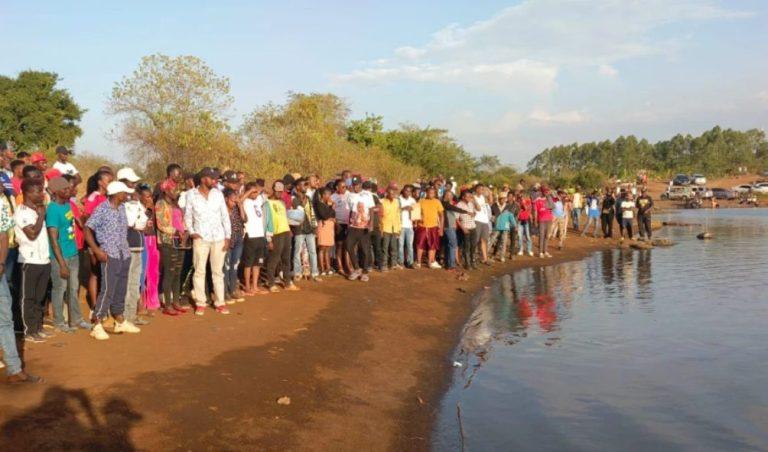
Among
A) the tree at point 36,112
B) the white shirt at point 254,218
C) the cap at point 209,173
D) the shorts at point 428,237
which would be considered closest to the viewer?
the cap at point 209,173

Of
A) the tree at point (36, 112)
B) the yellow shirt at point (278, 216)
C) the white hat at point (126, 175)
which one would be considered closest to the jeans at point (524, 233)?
the yellow shirt at point (278, 216)

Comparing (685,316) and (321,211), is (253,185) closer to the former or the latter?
(321,211)

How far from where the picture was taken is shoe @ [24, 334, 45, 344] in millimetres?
7305

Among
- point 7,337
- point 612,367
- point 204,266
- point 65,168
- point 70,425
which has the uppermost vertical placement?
point 65,168

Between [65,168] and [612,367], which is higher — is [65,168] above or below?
above

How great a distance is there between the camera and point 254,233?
1065 cm

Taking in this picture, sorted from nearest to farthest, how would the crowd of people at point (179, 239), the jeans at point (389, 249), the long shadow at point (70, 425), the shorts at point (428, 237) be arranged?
1. the long shadow at point (70, 425)
2. the crowd of people at point (179, 239)
3. the jeans at point (389, 249)
4. the shorts at point (428, 237)

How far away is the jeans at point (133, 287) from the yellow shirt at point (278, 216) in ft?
10.3

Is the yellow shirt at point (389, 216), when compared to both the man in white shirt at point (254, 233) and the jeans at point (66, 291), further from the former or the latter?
the jeans at point (66, 291)

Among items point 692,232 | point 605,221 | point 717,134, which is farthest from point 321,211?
point 717,134

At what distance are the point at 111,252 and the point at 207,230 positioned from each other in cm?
156

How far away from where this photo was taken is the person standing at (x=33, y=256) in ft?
22.3

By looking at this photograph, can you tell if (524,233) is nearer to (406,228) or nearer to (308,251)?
(406,228)

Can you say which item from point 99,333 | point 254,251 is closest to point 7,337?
point 99,333
